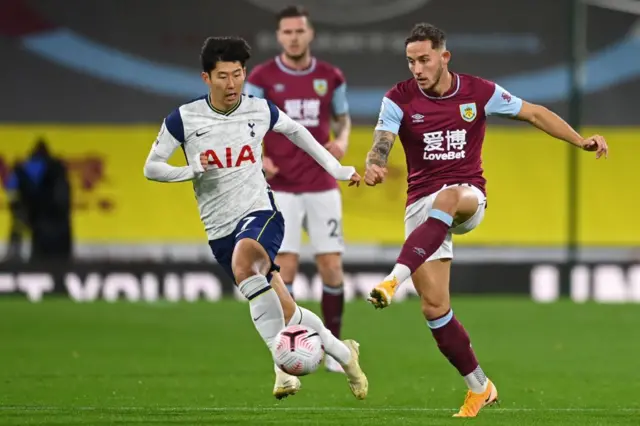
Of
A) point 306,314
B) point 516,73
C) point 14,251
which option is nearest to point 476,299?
point 516,73

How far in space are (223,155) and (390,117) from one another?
3.02 feet

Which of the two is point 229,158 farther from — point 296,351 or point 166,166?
point 296,351

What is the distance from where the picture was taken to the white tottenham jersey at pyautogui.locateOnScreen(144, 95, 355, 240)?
7.88m

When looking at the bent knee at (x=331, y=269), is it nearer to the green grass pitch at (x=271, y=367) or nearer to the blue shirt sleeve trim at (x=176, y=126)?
the green grass pitch at (x=271, y=367)

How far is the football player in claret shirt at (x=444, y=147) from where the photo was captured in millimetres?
7844

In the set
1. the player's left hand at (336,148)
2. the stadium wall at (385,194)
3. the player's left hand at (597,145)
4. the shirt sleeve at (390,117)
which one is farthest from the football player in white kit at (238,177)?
the stadium wall at (385,194)

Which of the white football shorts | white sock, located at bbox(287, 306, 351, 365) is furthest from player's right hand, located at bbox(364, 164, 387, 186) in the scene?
the white football shorts

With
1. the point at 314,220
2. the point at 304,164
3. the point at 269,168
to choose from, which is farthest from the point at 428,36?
the point at 314,220

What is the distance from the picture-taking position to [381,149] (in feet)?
25.7

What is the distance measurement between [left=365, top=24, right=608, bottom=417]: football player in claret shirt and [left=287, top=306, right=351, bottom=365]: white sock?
484 millimetres

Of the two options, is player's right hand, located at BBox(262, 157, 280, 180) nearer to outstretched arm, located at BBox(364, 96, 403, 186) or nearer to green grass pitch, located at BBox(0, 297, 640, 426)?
green grass pitch, located at BBox(0, 297, 640, 426)

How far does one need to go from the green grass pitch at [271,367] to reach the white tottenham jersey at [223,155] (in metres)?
1.09

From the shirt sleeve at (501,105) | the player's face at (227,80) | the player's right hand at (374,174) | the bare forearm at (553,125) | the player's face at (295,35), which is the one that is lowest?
the player's right hand at (374,174)

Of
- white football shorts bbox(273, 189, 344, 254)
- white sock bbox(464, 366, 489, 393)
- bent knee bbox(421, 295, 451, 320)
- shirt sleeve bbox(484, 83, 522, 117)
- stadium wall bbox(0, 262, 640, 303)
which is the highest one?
shirt sleeve bbox(484, 83, 522, 117)
